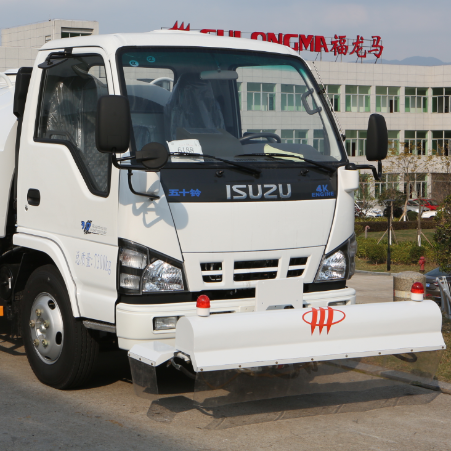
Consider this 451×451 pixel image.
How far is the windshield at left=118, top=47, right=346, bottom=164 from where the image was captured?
5570mm

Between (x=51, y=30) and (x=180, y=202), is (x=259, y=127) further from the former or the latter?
(x=51, y=30)

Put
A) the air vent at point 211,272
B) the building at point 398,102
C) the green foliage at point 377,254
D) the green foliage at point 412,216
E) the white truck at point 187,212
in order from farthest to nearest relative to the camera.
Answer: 1. the building at point 398,102
2. the green foliage at point 412,216
3. the green foliage at point 377,254
4. the air vent at point 211,272
5. the white truck at point 187,212

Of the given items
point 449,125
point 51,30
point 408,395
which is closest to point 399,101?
point 449,125

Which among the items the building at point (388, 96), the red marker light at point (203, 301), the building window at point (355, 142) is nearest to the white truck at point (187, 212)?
the red marker light at point (203, 301)

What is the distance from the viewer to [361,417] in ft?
18.5

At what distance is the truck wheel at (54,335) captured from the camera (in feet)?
19.1

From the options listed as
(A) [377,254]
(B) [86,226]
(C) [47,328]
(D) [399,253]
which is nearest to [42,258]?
(C) [47,328]

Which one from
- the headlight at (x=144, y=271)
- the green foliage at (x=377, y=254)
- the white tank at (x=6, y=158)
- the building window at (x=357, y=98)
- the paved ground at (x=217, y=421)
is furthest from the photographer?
the building window at (x=357, y=98)

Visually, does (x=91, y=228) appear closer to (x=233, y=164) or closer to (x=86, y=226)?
(x=86, y=226)

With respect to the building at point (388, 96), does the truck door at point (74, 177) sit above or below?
below

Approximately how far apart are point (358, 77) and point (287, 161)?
203ft

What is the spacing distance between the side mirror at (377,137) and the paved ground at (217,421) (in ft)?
5.92

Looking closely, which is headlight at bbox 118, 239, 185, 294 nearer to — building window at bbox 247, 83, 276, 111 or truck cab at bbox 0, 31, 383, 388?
truck cab at bbox 0, 31, 383, 388

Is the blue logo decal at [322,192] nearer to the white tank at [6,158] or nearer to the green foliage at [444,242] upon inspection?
the white tank at [6,158]
